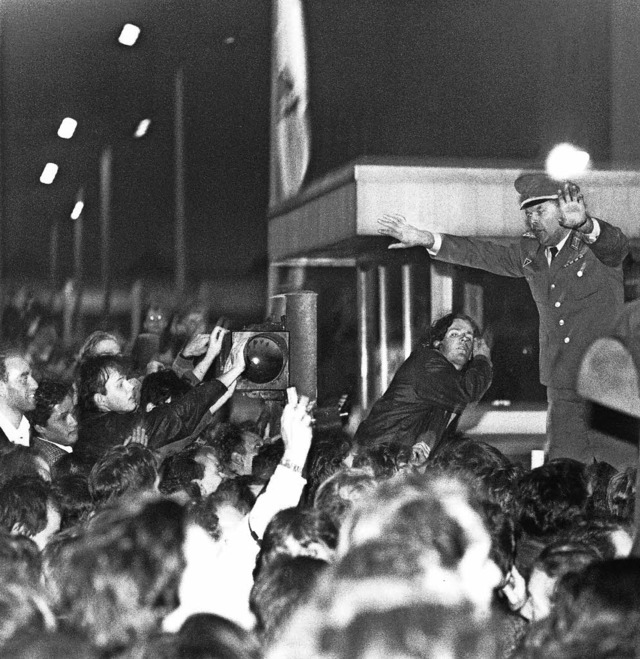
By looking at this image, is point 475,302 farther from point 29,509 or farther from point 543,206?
point 29,509

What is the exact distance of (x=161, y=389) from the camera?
418cm

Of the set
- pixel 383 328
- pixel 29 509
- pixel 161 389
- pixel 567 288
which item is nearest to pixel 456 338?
pixel 567 288

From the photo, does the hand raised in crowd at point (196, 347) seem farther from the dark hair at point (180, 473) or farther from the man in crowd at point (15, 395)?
the dark hair at point (180, 473)

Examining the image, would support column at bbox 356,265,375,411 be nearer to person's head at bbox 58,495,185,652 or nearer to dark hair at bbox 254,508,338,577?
dark hair at bbox 254,508,338,577

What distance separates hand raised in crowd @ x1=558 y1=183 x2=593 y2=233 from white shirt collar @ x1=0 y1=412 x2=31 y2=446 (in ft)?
5.72

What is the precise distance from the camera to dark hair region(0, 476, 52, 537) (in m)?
2.41

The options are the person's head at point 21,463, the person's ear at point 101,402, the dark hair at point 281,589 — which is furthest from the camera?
the person's ear at point 101,402

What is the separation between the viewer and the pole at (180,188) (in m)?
7.35

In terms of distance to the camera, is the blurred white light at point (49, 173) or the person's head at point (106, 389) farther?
the blurred white light at point (49, 173)

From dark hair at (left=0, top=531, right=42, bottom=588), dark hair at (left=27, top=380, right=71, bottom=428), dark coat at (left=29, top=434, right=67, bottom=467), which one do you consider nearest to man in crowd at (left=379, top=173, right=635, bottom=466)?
dark hair at (left=27, top=380, right=71, bottom=428)

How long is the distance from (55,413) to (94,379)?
6.4 inches

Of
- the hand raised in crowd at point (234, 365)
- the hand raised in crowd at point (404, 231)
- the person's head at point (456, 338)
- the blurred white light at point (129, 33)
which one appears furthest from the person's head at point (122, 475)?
the blurred white light at point (129, 33)

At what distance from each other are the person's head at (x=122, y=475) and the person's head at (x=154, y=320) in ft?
14.8

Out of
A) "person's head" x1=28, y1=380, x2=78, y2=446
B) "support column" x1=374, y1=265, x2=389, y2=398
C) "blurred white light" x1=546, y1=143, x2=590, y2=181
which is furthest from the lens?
"blurred white light" x1=546, y1=143, x2=590, y2=181
